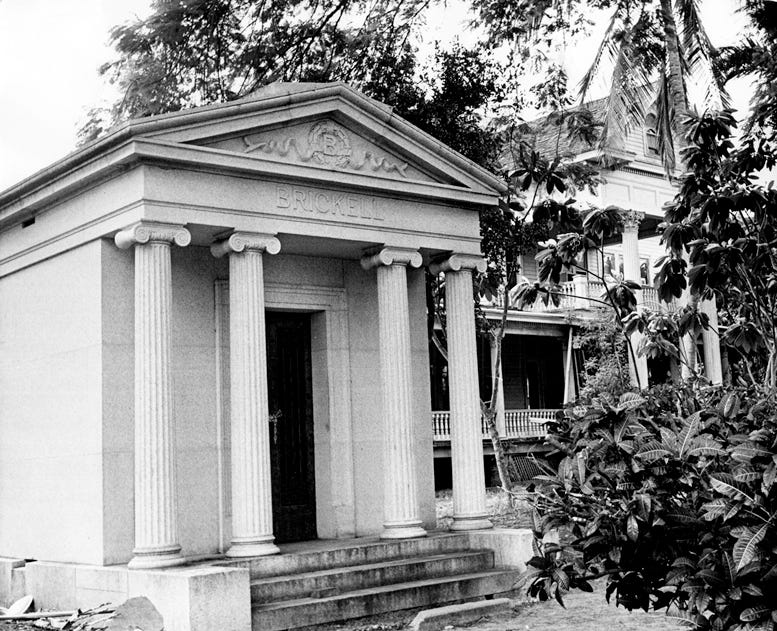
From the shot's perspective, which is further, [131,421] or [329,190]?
[329,190]

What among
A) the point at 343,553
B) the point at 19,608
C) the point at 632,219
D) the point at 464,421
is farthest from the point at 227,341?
the point at 632,219

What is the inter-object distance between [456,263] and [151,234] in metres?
4.03

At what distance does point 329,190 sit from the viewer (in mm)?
11352

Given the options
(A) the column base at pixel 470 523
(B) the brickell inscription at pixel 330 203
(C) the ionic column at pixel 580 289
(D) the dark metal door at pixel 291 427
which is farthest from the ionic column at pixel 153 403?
(C) the ionic column at pixel 580 289

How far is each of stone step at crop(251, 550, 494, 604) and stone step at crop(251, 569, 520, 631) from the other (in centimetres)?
9

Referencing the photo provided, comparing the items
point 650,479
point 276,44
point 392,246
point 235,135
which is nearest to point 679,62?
point 276,44

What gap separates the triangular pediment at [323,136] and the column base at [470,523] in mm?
3927

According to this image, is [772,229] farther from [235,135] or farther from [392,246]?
[235,135]

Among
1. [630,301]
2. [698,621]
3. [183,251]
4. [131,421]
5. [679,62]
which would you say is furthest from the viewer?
[679,62]

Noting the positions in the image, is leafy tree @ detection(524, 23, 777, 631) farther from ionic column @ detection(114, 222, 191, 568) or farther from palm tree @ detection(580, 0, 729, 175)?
palm tree @ detection(580, 0, 729, 175)

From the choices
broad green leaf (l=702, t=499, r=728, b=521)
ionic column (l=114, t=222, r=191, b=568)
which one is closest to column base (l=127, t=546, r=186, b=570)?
ionic column (l=114, t=222, r=191, b=568)

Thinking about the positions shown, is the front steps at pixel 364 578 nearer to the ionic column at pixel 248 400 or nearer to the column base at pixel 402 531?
the column base at pixel 402 531

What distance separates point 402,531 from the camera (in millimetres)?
11359

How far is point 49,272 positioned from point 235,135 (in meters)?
2.62
